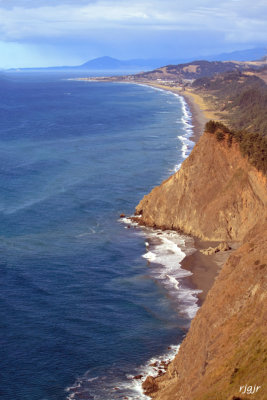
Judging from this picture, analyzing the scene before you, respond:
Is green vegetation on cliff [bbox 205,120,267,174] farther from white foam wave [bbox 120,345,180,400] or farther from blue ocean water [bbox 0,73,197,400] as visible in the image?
white foam wave [bbox 120,345,180,400]

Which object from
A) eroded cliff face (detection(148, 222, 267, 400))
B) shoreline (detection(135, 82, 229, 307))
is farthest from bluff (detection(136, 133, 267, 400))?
shoreline (detection(135, 82, 229, 307))

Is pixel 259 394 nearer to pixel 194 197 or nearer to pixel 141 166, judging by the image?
pixel 194 197

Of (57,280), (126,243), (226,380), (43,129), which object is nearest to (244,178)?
(126,243)

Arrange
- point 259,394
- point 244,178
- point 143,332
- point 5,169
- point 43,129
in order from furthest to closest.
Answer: point 43,129 < point 5,169 < point 244,178 < point 143,332 < point 259,394

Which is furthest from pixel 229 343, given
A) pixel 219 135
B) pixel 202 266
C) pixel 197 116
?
pixel 197 116

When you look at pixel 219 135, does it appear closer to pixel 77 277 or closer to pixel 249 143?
pixel 249 143

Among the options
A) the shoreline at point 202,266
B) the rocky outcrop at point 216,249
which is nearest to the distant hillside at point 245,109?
the shoreline at point 202,266
